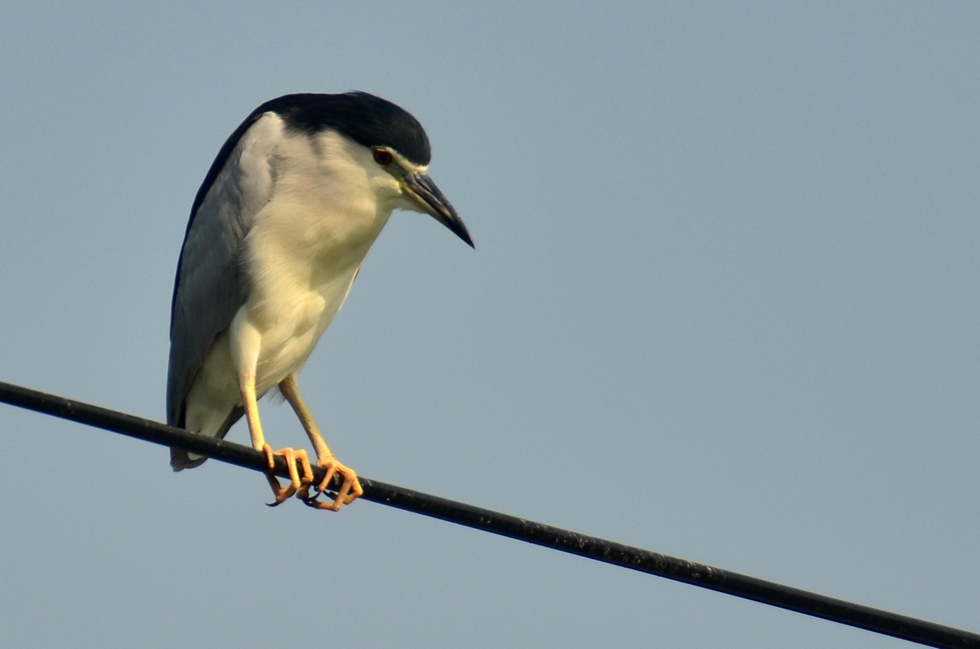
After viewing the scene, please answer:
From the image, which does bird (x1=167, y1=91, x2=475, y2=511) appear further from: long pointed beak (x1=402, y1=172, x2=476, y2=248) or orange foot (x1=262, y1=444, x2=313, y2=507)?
orange foot (x1=262, y1=444, x2=313, y2=507)

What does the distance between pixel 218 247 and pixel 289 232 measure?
17.8 inches

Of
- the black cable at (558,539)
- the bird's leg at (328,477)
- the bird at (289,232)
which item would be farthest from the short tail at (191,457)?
the black cable at (558,539)

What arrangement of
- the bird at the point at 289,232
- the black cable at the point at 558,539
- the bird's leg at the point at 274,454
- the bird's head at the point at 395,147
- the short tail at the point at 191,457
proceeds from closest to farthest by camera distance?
the black cable at the point at 558,539
the bird's leg at the point at 274,454
the bird at the point at 289,232
the bird's head at the point at 395,147
the short tail at the point at 191,457

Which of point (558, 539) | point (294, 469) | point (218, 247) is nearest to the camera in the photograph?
point (558, 539)

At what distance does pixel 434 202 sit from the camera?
21.9ft

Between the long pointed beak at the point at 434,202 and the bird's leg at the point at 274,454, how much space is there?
4.11 ft

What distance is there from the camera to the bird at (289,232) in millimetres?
6594

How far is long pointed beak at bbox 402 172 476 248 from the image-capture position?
21.9 ft

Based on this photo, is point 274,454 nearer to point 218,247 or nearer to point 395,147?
point 218,247

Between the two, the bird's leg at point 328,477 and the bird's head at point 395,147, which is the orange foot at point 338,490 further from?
the bird's head at point 395,147

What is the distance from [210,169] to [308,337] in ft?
4.16

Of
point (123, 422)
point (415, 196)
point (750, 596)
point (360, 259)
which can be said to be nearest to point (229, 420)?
point (360, 259)

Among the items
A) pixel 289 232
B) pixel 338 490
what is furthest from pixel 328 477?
pixel 289 232

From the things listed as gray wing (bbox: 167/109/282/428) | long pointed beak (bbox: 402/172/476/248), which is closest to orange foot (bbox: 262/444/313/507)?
gray wing (bbox: 167/109/282/428)
